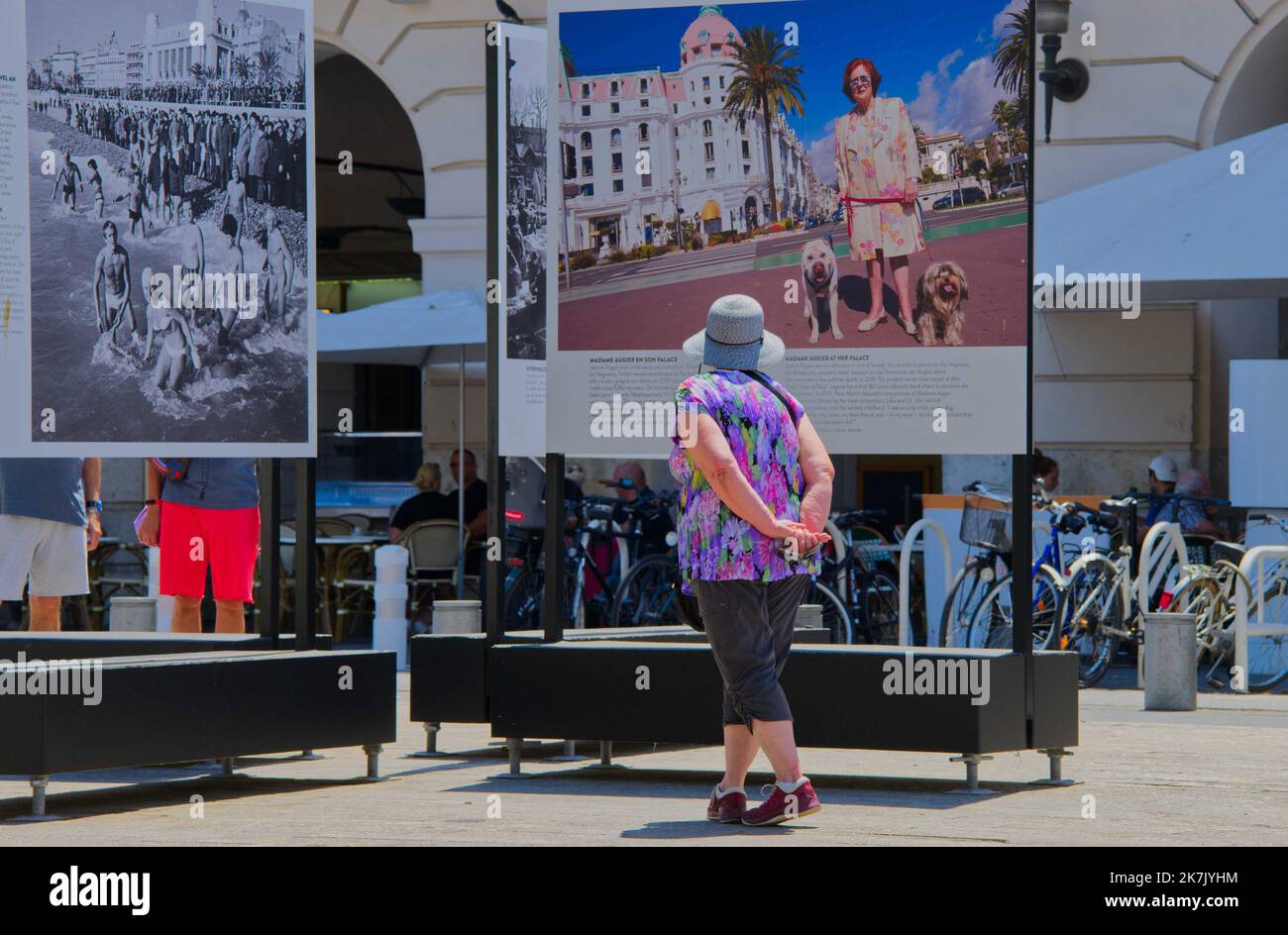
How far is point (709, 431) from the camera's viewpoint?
21.3 feet

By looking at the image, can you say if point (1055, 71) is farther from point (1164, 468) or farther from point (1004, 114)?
point (1004, 114)

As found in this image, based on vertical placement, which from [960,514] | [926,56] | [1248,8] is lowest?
[960,514]

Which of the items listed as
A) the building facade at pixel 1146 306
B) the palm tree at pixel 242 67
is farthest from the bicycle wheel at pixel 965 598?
the palm tree at pixel 242 67

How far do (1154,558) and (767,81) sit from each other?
578 centimetres

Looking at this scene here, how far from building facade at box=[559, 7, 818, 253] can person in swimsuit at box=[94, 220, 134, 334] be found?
174cm

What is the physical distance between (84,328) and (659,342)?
85.5 inches

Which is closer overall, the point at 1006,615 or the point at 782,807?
the point at 782,807

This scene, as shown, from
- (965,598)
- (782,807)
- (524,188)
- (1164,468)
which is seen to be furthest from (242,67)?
(1164,468)

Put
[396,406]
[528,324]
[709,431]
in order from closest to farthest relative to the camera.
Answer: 1. [709,431]
2. [528,324]
3. [396,406]

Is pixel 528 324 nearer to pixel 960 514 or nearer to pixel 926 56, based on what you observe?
pixel 926 56

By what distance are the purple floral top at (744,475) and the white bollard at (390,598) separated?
704cm

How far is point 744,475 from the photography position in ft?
21.6

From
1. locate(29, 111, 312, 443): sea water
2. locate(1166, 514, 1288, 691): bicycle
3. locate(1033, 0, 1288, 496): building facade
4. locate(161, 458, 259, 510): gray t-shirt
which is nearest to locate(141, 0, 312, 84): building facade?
locate(29, 111, 312, 443): sea water
